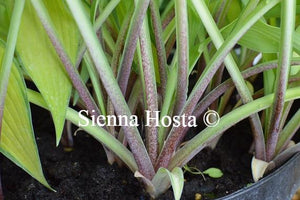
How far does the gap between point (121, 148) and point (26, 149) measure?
92 millimetres

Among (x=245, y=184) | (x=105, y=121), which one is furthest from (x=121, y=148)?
(x=245, y=184)

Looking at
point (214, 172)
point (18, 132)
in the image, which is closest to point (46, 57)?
point (18, 132)

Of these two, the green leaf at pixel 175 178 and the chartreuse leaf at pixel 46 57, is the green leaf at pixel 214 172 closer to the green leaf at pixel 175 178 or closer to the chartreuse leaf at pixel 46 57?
the green leaf at pixel 175 178

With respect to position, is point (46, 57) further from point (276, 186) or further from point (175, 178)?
point (276, 186)

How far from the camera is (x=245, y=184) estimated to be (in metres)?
0.47

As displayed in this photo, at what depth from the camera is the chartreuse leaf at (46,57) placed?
0.36m

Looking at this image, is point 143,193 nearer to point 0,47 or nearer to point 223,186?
point 223,186

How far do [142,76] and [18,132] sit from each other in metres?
0.12

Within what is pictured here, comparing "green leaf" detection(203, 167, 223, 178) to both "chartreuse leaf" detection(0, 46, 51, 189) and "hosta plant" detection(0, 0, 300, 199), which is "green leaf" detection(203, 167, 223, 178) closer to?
"hosta plant" detection(0, 0, 300, 199)

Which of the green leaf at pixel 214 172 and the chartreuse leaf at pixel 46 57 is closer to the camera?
the chartreuse leaf at pixel 46 57

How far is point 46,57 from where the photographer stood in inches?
14.9

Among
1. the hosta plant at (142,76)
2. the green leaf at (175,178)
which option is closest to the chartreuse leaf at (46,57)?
the hosta plant at (142,76)

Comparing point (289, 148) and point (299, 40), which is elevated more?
point (299, 40)

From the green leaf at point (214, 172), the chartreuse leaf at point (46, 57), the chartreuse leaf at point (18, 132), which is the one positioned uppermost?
→ the chartreuse leaf at point (46, 57)
